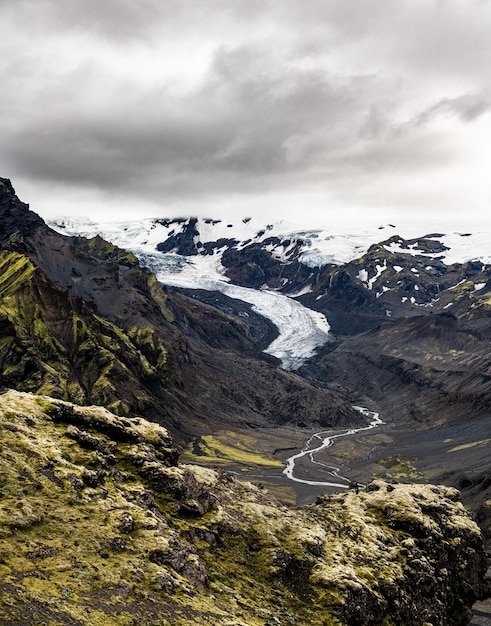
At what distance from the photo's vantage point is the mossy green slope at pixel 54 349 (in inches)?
6309

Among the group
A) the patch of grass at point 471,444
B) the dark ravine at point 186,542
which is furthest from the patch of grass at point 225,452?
the dark ravine at point 186,542

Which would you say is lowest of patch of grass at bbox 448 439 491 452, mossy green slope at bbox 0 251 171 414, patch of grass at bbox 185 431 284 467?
patch of grass at bbox 185 431 284 467

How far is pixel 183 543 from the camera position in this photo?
27.3 metres

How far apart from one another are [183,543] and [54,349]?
160 m

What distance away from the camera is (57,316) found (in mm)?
190000

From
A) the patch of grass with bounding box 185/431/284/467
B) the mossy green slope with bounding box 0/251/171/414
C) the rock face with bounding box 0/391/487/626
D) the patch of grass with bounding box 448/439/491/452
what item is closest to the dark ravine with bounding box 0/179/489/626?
the rock face with bounding box 0/391/487/626

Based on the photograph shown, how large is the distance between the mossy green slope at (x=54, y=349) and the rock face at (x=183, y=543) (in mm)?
132261

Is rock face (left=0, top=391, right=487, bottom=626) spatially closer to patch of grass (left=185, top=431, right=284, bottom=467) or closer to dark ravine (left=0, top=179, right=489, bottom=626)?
dark ravine (left=0, top=179, right=489, bottom=626)

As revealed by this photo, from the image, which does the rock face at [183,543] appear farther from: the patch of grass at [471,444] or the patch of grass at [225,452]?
the patch of grass at [471,444]

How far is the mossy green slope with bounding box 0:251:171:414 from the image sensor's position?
160m

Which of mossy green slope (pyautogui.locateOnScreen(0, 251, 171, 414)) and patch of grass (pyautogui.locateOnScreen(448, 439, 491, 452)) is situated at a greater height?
mossy green slope (pyautogui.locateOnScreen(0, 251, 171, 414))

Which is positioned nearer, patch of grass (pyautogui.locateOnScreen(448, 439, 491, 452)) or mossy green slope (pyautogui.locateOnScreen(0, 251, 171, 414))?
mossy green slope (pyautogui.locateOnScreen(0, 251, 171, 414))

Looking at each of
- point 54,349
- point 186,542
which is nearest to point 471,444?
point 54,349

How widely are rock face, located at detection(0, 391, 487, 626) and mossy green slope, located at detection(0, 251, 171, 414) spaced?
434 ft
